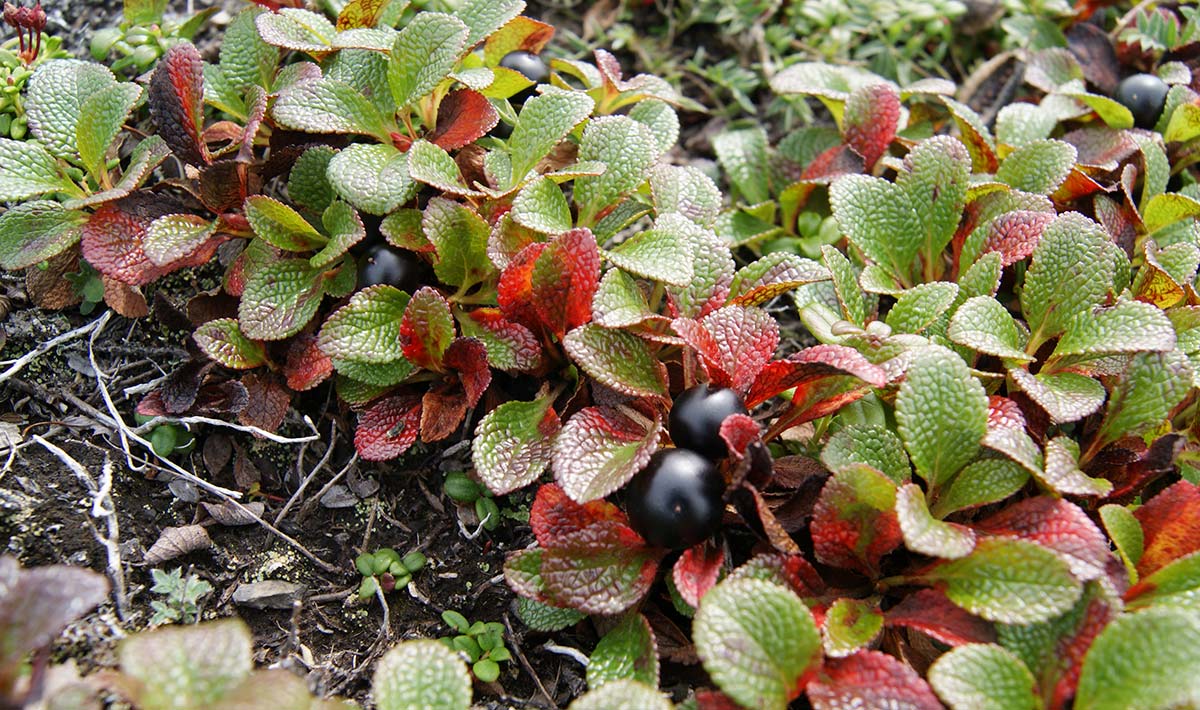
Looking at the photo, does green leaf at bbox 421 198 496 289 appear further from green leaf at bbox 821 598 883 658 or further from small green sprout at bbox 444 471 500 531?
green leaf at bbox 821 598 883 658

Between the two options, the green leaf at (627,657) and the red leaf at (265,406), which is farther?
the red leaf at (265,406)

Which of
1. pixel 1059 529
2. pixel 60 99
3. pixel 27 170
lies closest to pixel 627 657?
pixel 1059 529

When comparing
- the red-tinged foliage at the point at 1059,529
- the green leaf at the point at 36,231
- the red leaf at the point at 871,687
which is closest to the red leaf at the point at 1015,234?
the red-tinged foliage at the point at 1059,529

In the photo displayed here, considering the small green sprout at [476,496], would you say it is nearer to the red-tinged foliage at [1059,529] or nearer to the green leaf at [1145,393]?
the red-tinged foliage at [1059,529]

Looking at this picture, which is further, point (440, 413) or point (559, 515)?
point (440, 413)

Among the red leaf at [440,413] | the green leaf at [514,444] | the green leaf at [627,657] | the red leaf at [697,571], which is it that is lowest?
the green leaf at [627,657]

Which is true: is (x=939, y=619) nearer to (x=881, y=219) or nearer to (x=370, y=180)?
(x=881, y=219)

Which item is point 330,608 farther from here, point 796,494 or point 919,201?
point 919,201
